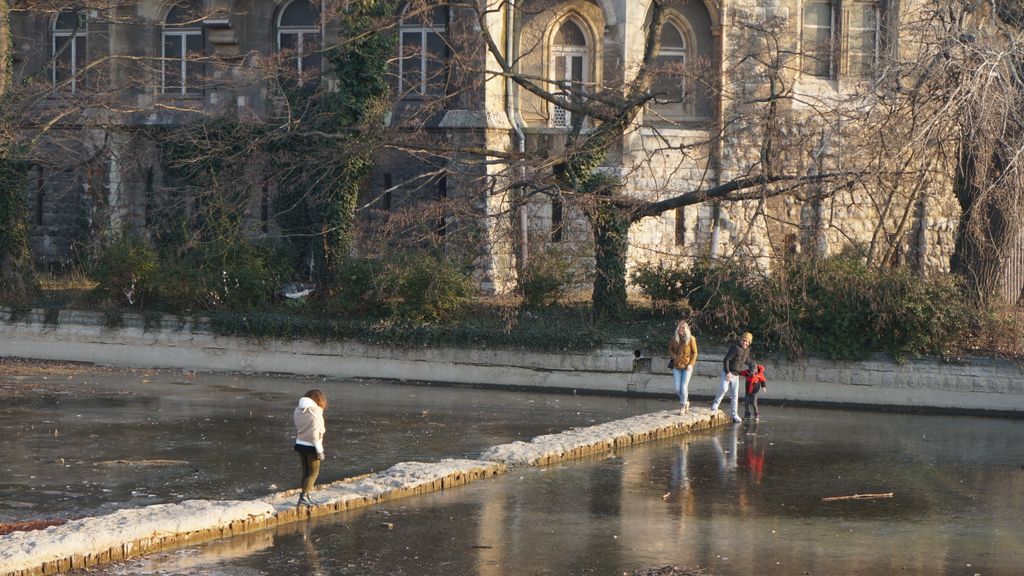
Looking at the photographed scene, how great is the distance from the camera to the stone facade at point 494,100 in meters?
31.2

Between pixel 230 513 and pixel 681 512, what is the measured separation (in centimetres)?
460

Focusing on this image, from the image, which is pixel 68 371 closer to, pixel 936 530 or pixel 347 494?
pixel 347 494

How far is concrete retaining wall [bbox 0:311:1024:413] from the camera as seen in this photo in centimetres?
2331

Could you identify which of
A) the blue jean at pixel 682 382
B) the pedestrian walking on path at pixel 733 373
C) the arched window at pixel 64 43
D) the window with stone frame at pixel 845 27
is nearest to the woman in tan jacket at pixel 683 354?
the blue jean at pixel 682 382

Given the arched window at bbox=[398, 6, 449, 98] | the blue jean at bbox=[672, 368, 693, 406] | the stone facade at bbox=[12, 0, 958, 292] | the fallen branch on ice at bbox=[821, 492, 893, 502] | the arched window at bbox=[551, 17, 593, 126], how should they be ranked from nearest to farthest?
the fallen branch on ice at bbox=[821, 492, 893, 502]
the blue jean at bbox=[672, 368, 693, 406]
the stone facade at bbox=[12, 0, 958, 292]
the arched window at bbox=[398, 6, 449, 98]
the arched window at bbox=[551, 17, 593, 126]

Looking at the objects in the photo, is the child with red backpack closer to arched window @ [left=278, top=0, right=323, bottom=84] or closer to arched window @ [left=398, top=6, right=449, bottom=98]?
arched window @ [left=398, top=6, right=449, bottom=98]

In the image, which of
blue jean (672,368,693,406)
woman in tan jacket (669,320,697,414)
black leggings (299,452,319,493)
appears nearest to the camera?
black leggings (299,452,319,493)

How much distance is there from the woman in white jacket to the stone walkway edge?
0.82 ft

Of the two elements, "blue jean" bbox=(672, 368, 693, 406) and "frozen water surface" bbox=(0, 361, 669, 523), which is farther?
"blue jean" bbox=(672, 368, 693, 406)

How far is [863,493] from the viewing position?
49.0ft

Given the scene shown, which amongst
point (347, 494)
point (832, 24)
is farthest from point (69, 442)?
point (832, 24)

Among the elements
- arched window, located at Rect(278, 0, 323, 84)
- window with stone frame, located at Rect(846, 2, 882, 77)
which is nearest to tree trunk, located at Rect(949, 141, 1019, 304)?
window with stone frame, located at Rect(846, 2, 882, 77)

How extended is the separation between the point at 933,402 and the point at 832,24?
14390mm

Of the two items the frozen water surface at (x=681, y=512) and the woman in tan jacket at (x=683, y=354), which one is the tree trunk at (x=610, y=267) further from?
the frozen water surface at (x=681, y=512)
